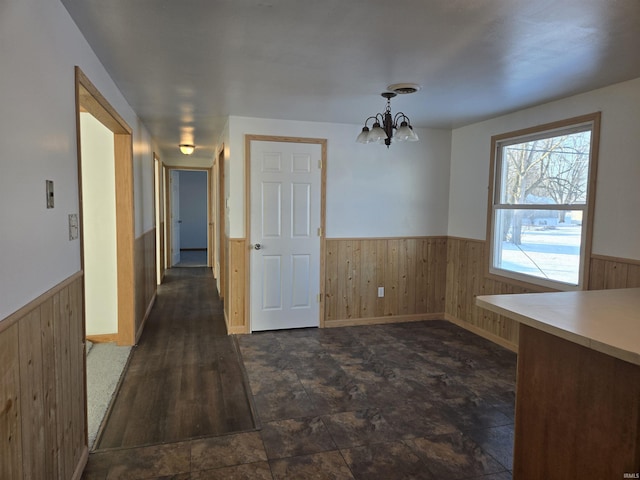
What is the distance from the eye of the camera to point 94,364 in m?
3.38

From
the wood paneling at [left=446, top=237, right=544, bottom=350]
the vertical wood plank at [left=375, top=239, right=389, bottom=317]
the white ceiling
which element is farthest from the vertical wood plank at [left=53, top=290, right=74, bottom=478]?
the wood paneling at [left=446, top=237, right=544, bottom=350]

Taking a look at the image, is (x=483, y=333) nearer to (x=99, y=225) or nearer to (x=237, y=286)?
(x=237, y=286)

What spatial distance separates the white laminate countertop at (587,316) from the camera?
1375mm

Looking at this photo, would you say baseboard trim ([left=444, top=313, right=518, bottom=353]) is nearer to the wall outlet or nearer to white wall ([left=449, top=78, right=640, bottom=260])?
white wall ([left=449, top=78, right=640, bottom=260])

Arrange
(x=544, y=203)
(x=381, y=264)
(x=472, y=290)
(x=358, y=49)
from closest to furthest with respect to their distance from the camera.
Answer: (x=358, y=49) → (x=544, y=203) → (x=472, y=290) → (x=381, y=264)

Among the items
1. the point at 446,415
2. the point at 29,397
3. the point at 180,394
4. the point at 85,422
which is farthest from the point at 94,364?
the point at 446,415

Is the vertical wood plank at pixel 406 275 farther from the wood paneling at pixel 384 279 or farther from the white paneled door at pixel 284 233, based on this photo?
the white paneled door at pixel 284 233

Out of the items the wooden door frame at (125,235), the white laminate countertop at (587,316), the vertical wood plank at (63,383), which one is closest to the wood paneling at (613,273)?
the white laminate countertop at (587,316)

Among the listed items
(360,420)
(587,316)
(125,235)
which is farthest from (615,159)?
(125,235)

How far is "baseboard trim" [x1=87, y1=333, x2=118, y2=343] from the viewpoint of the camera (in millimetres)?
3888

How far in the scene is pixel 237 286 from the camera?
4.29 m

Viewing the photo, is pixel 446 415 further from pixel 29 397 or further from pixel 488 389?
pixel 29 397

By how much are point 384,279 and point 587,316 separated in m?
3.07

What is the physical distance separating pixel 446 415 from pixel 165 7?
9.12 feet
